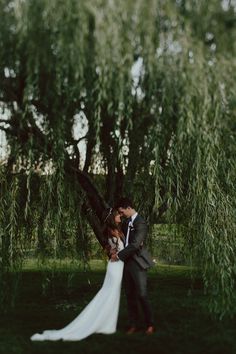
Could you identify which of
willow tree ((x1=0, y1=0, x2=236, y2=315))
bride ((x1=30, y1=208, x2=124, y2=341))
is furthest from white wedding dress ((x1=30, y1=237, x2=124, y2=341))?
willow tree ((x1=0, y1=0, x2=236, y2=315))

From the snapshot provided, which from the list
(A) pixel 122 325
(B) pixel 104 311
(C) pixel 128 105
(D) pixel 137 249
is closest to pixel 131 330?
Result: (B) pixel 104 311

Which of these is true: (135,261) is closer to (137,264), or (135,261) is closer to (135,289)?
(137,264)

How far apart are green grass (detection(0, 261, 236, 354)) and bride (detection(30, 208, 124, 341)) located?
12cm

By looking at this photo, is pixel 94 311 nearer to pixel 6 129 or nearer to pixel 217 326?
pixel 217 326

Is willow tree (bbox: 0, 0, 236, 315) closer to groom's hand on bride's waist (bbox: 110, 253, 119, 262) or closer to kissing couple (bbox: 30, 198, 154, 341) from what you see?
kissing couple (bbox: 30, 198, 154, 341)

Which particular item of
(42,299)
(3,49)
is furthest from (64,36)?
(42,299)

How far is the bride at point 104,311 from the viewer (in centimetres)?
714

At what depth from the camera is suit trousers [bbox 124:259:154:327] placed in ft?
24.0

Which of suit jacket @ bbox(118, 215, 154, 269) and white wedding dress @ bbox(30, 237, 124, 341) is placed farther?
suit jacket @ bbox(118, 215, 154, 269)

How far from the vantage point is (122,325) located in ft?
26.9

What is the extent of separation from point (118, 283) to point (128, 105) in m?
2.22

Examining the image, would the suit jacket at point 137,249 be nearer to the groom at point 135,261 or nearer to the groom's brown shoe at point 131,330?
the groom at point 135,261

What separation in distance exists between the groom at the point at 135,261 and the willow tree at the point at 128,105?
1.94ft

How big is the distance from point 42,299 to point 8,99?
5910 millimetres
